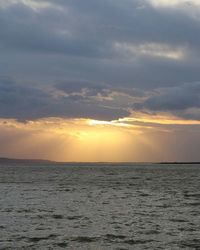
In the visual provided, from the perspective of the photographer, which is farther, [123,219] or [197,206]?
[197,206]

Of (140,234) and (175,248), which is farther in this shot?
(140,234)

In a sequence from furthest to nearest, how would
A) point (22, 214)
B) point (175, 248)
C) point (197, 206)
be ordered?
point (197, 206)
point (22, 214)
point (175, 248)

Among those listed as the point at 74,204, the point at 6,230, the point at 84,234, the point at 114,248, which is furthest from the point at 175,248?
the point at 74,204

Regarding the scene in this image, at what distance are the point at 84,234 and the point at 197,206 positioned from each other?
2003 centimetres

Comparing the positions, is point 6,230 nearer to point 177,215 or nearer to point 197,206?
point 177,215

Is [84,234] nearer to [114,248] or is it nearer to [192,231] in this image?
[114,248]

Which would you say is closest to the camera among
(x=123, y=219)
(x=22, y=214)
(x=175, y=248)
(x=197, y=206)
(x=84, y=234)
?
(x=175, y=248)

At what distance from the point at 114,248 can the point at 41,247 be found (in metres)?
3.86

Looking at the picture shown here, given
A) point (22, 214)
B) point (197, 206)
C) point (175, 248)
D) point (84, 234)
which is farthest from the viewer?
point (197, 206)

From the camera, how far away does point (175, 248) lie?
23.5 metres

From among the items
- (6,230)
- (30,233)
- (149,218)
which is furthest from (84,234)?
(149,218)

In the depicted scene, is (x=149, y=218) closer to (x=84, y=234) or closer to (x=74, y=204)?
(x=84, y=234)

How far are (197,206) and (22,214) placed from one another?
58.8 ft

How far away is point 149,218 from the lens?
35938mm
